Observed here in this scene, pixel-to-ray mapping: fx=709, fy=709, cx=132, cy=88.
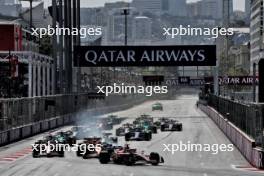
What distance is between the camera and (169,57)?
52500 mm

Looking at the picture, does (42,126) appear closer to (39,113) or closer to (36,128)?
(39,113)

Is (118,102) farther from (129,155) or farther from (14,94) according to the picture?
(129,155)

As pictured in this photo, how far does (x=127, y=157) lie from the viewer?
36.2m

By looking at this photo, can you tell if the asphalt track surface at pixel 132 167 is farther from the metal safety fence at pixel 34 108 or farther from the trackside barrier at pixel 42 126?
the metal safety fence at pixel 34 108

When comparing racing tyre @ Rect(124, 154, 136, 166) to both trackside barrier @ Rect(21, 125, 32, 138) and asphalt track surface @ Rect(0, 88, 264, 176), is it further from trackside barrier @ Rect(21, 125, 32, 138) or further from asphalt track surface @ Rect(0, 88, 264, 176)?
trackside barrier @ Rect(21, 125, 32, 138)

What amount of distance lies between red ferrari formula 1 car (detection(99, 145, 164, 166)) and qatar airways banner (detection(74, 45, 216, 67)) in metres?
16.0

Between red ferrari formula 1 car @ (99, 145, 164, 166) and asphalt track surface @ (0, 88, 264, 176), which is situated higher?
red ferrari formula 1 car @ (99, 145, 164, 166)

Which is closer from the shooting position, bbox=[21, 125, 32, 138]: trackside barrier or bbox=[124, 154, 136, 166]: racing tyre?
bbox=[124, 154, 136, 166]: racing tyre

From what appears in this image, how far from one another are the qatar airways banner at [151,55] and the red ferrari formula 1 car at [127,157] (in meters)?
16.0

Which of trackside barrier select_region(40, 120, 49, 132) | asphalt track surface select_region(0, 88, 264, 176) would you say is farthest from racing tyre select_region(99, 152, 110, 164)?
trackside barrier select_region(40, 120, 49, 132)

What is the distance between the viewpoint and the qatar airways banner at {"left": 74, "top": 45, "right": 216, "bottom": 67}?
2047 inches

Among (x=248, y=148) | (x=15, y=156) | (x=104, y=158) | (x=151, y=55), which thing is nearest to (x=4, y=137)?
(x=15, y=156)

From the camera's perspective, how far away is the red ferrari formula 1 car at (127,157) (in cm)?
3630

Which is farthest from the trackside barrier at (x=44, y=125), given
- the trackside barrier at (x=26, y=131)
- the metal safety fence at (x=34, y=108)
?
the trackside barrier at (x=26, y=131)
